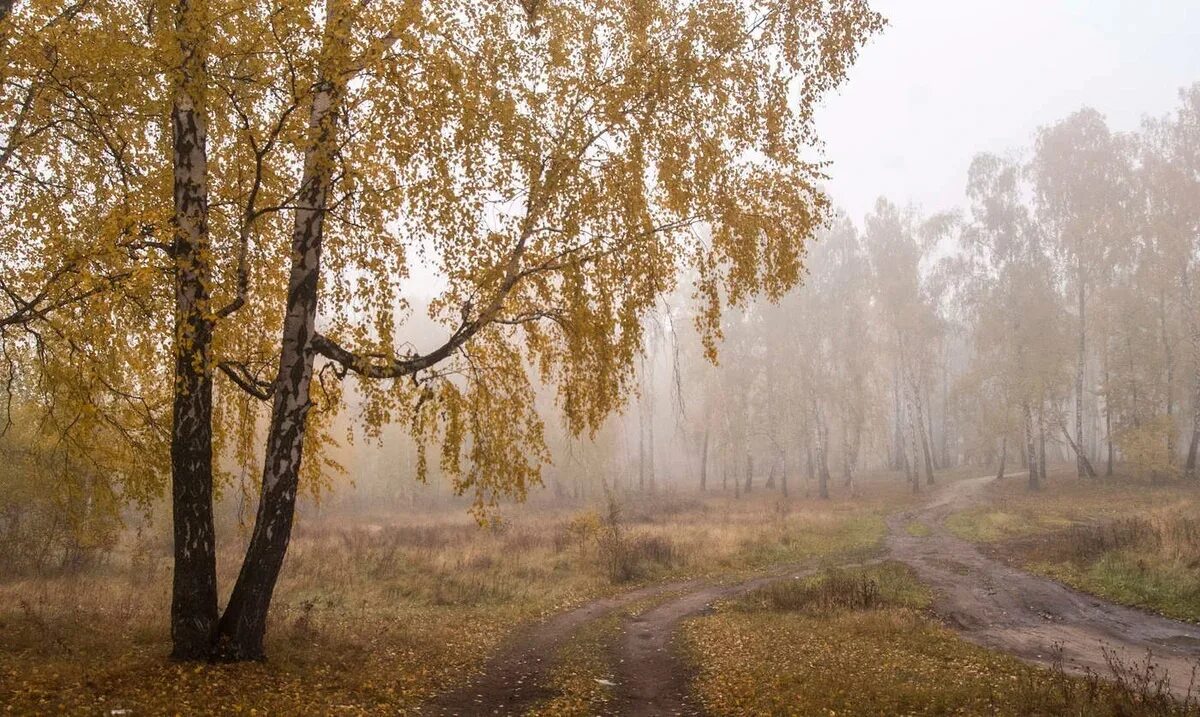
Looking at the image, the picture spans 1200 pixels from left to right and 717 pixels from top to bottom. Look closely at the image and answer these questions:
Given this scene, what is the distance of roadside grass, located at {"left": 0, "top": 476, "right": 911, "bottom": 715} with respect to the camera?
7004 mm

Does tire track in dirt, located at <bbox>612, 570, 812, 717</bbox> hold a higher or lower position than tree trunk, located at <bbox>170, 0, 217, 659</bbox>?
lower

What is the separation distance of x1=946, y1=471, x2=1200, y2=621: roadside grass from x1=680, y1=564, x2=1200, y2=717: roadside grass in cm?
488

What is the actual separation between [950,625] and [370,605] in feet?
39.6

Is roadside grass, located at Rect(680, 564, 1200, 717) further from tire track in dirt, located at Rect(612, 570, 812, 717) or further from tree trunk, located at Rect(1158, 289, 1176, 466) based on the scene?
tree trunk, located at Rect(1158, 289, 1176, 466)

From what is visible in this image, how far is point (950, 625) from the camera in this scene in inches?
516

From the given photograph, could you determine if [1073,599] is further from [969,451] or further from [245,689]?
[969,451]

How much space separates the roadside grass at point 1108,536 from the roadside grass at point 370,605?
4645mm

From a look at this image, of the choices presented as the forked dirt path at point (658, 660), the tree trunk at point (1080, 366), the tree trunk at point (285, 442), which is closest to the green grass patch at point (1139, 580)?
the forked dirt path at point (658, 660)

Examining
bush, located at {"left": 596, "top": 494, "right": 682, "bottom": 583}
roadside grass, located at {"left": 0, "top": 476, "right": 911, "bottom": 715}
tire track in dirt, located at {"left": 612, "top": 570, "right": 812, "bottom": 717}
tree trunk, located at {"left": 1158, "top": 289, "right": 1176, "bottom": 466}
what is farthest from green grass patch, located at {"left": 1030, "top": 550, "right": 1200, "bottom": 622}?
tree trunk, located at {"left": 1158, "top": 289, "right": 1176, "bottom": 466}

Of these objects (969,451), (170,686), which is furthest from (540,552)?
(969,451)

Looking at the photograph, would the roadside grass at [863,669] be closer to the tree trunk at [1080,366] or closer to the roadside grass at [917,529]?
the roadside grass at [917,529]

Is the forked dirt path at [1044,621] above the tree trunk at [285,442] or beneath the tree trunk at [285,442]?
beneath

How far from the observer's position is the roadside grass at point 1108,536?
14898mm

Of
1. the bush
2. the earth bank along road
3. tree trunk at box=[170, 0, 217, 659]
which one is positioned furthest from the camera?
the bush
